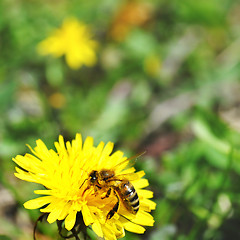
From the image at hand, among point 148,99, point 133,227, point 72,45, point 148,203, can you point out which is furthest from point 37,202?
point 72,45

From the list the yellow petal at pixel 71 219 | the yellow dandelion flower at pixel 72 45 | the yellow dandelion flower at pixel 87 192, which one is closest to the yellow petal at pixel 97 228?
the yellow dandelion flower at pixel 87 192

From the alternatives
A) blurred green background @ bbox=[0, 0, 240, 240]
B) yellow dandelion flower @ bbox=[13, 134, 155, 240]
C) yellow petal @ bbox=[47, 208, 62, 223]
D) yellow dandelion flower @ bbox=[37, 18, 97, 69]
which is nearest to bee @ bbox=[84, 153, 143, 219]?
yellow dandelion flower @ bbox=[13, 134, 155, 240]

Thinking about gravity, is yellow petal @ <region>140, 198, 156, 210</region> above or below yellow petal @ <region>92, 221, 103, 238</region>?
above

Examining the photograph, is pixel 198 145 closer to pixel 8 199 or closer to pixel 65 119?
pixel 65 119

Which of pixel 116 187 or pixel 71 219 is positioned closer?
pixel 71 219

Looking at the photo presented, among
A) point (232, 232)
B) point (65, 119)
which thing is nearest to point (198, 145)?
point (232, 232)

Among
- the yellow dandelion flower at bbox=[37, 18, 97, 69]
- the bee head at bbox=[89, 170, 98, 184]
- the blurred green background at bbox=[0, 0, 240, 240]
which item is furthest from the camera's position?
the yellow dandelion flower at bbox=[37, 18, 97, 69]

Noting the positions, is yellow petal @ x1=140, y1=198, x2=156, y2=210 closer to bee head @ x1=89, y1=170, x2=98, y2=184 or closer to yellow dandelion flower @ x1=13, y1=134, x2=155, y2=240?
yellow dandelion flower @ x1=13, y1=134, x2=155, y2=240

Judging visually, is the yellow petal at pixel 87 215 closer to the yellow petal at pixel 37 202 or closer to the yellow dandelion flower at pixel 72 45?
the yellow petal at pixel 37 202

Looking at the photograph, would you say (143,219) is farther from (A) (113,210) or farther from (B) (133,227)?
(A) (113,210)
